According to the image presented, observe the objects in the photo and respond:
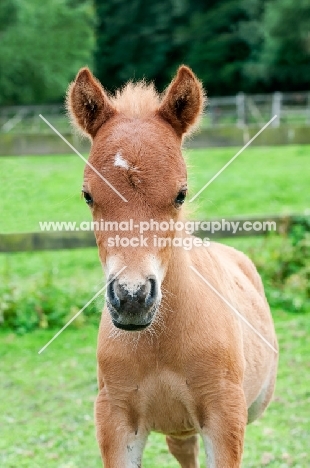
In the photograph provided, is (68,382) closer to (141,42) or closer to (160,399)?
(160,399)

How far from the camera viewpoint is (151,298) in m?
2.29

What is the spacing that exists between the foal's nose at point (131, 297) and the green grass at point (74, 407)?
83.3 inches

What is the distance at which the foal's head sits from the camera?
7.56 feet

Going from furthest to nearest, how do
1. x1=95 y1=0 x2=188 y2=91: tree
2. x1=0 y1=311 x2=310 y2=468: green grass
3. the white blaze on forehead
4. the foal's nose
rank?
x1=95 y1=0 x2=188 y2=91: tree, x1=0 y1=311 x2=310 y2=468: green grass, the white blaze on forehead, the foal's nose

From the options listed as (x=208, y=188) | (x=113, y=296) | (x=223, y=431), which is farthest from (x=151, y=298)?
(x=208, y=188)

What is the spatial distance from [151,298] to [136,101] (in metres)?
0.95

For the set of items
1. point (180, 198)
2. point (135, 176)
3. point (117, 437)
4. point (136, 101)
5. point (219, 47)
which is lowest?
point (219, 47)

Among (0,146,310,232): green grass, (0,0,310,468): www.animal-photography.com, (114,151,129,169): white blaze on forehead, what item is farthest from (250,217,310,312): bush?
(114,151,129,169): white blaze on forehead

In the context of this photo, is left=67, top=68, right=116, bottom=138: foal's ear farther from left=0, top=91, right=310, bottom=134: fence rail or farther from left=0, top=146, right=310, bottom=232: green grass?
left=0, top=91, right=310, bottom=134: fence rail

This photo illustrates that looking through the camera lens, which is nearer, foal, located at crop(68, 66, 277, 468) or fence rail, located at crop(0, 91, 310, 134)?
foal, located at crop(68, 66, 277, 468)

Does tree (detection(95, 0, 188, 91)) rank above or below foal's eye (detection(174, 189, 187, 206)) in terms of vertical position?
below

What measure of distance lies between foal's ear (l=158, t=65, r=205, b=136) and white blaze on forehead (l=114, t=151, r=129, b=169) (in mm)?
364

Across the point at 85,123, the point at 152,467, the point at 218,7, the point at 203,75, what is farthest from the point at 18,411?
the point at 218,7

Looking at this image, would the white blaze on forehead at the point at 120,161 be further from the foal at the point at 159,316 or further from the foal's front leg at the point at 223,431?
the foal's front leg at the point at 223,431
